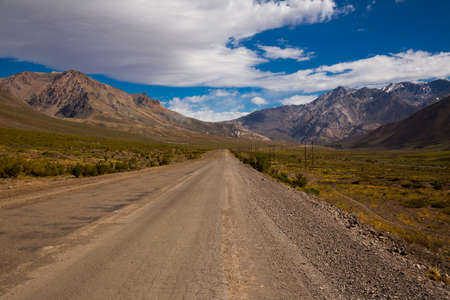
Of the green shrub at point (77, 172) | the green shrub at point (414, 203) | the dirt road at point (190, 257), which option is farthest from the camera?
the green shrub at point (414, 203)

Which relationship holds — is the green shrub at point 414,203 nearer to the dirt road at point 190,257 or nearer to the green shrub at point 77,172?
the dirt road at point 190,257

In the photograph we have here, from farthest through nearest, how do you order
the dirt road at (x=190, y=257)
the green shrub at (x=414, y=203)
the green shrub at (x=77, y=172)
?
the green shrub at (x=414, y=203) → the green shrub at (x=77, y=172) → the dirt road at (x=190, y=257)

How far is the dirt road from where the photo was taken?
14.7 ft

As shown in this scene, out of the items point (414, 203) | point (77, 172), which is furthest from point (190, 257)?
point (414, 203)

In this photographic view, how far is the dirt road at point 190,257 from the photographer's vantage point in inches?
176

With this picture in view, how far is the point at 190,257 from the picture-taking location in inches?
230

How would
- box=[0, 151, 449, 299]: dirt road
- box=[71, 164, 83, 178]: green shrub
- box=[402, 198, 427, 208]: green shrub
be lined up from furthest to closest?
box=[402, 198, 427, 208]: green shrub < box=[71, 164, 83, 178]: green shrub < box=[0, 151, 449, 299]: dirt road

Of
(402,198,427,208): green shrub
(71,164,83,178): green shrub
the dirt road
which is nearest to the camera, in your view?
the dirt road

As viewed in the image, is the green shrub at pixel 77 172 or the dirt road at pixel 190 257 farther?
the green shrub at pixel 77 172

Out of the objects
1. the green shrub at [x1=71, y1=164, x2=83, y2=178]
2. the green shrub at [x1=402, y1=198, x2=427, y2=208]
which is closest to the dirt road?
the green shrub at [x1=71, y1=164, x2=83, y2=178]

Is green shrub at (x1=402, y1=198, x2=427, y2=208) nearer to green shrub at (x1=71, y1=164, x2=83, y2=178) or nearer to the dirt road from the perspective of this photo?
the dirt road

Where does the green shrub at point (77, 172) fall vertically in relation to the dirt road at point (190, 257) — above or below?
above

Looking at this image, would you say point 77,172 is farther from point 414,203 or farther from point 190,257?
point 414,203

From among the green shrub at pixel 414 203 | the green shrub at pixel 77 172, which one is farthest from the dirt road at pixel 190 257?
the green shrub at pixel 414 203
